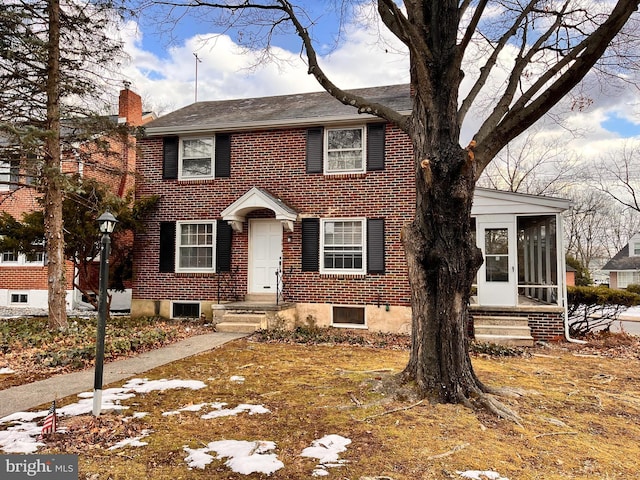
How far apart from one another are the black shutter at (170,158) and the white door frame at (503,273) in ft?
27.9

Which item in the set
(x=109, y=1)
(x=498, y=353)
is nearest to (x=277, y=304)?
(x=498, y=353)

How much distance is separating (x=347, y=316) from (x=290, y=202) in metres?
3.42

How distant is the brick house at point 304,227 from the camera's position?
414 inches

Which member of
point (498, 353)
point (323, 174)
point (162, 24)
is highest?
point (162, 24)

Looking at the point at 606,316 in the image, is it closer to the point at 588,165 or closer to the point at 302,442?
the point at 302,442

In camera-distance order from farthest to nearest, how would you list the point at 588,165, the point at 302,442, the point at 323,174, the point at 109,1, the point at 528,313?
the point at 588,165, the point at 323,174, the point at 528,313, the point at 109,1, the point at 302,442

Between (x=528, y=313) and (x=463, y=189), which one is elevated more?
(x=463, y=189)

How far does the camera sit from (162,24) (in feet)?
21.1

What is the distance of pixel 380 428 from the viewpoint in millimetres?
4387

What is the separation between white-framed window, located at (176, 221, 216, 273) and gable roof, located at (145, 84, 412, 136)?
274cm

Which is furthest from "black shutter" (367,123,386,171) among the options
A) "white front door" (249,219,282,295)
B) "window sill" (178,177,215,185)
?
"window sill" (178,177,215,185)

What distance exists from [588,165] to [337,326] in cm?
2278

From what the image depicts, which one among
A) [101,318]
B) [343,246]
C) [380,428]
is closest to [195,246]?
[343,246]

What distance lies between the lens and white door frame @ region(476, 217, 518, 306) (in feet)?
33.9
